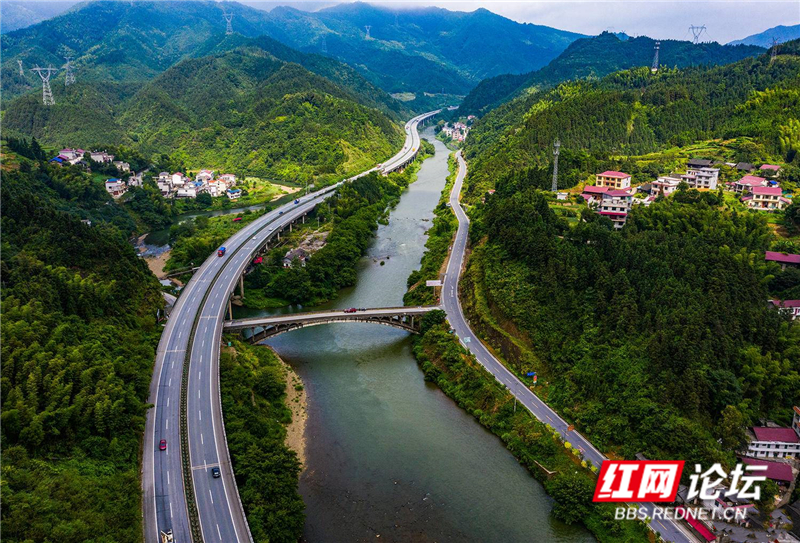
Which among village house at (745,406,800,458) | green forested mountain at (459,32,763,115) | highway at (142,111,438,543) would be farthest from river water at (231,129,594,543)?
green forested mountain at (459,32,763,115)

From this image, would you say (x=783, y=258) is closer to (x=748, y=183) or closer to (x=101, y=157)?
(x=748, y=183)

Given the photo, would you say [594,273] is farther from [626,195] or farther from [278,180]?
[278,180]

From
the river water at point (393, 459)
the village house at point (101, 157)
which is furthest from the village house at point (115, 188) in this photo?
the river water at point (393, 459)

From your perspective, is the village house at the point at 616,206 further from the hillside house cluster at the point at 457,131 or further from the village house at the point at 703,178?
the hillside house cluster at the point at 457,131

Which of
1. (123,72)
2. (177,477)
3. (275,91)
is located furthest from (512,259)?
(123,72)

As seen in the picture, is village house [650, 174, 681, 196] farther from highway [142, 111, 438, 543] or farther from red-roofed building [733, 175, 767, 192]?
highway [142, 111, 438, 543]

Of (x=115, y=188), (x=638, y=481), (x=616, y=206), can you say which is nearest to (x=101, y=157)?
(x=115, y=188)

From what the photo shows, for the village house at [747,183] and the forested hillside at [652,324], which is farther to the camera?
the village house at [747,183]
